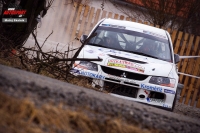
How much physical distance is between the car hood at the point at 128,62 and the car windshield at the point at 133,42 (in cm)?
37

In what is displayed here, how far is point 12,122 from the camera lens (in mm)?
1928

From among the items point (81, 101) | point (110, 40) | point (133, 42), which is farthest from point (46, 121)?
point (133, 42)

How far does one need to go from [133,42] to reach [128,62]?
1280mm

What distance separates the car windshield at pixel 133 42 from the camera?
299 inches

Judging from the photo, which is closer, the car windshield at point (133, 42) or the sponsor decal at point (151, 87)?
the sponsor decal at point (151, 87)

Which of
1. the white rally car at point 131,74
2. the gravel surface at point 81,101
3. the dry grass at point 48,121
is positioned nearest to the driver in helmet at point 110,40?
the white rally car at point 131,74

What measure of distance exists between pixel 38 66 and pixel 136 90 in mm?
1809

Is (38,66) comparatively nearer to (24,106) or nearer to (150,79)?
(150,79)

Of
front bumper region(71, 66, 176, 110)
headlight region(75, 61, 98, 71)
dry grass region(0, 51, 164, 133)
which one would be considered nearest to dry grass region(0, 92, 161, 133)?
dry grass region(0, 51, 164, 133)

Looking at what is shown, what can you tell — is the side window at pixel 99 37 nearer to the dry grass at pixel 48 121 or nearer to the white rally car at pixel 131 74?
the white rally car at pixel 131 74

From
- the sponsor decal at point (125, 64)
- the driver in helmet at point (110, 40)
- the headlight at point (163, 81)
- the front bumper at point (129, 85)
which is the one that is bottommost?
the front bumper at point (129, 85)

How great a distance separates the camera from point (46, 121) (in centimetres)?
211

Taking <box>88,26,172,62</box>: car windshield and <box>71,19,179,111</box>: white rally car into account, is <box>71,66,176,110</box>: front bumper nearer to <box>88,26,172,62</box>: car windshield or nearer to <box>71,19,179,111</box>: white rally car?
<box>71,19,179,111</box>: white rally car

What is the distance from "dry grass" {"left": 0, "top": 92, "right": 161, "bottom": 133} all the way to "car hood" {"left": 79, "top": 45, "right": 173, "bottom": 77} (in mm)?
4100
